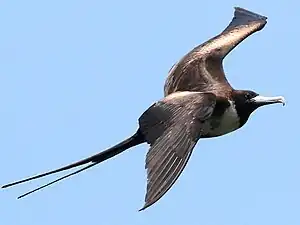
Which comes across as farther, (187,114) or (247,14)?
Answer: (247,14)

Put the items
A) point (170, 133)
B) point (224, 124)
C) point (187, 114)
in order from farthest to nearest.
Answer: point (224, 124)
point (187, 114)
point (170, 133)

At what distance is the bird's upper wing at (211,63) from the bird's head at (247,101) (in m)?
0.14

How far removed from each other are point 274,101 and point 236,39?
2266mm

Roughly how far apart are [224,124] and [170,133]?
1552 mm

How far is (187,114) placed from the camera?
12016 millimetres

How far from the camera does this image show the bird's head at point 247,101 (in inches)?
529

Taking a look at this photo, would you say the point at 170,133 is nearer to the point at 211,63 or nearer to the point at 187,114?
the point at 187,114

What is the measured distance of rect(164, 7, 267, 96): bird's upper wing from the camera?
45.7 feet

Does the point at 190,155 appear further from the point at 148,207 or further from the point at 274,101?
the point at 274,101

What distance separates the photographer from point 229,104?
1329 cm

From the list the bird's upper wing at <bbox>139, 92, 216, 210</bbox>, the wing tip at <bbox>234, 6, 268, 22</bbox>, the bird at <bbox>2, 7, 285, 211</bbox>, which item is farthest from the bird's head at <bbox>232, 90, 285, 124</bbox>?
the wing tip at <bbox>234, 6, 268, 22</bbox>

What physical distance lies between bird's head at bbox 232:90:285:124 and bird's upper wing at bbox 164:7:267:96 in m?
0.14

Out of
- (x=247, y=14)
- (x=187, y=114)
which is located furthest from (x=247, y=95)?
(x=247, y=14)

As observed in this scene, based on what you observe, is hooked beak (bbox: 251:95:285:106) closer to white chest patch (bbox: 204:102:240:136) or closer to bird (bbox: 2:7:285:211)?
bird (bbox: 2:7:285:211)
